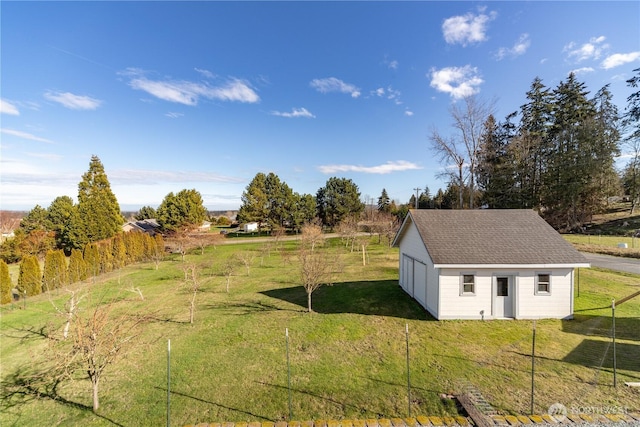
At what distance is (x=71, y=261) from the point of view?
21.3 meters

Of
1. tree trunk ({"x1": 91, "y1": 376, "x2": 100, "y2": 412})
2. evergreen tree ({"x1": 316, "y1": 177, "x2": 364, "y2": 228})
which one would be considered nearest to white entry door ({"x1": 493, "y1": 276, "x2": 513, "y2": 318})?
tree trunk ({"x1": 91, "y1": 376, "x2": 100, "y2": 412})

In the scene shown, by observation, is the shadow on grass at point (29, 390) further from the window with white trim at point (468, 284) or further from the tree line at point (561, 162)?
the tree line at point (561, 162)

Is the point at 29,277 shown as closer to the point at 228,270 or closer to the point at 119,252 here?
the point at 119,252

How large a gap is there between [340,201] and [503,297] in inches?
1468

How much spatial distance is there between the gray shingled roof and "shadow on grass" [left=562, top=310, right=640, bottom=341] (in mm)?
2419

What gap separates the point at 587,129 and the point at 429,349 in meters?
40.5

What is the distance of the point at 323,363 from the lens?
8.25 meters

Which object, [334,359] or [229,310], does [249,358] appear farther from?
[229,310]

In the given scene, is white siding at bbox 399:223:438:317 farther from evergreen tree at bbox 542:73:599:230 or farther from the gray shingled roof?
evergreen tree at bbox 542:73:599:230

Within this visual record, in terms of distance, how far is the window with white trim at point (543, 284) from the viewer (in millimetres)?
11102

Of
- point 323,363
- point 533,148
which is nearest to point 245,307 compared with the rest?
point 323,363

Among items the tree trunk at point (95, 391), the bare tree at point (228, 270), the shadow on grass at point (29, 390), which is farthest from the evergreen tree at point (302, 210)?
the tree trunk at point (95, 391)

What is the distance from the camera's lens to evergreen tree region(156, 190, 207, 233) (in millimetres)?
36759

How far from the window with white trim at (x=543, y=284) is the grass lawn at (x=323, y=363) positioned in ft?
3.90
